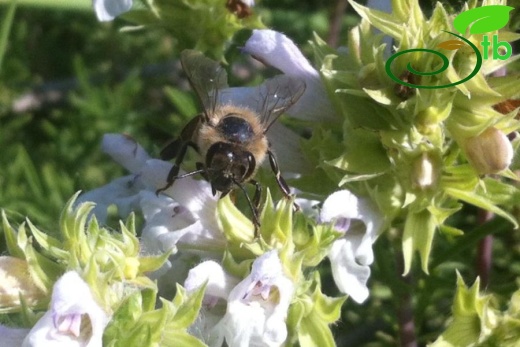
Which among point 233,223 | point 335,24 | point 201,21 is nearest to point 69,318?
point 233,223

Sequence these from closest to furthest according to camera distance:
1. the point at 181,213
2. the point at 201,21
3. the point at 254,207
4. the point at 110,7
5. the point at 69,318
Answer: the point at 69,318 → the point at 254,207 → the point at 181,213 → the point at 110,7 → the point at 201,21

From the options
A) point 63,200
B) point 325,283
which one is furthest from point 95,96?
point 325,283

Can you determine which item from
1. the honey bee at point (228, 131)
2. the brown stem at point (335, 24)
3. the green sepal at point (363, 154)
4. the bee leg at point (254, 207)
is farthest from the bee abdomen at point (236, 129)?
the brown stem at point (335, 24)

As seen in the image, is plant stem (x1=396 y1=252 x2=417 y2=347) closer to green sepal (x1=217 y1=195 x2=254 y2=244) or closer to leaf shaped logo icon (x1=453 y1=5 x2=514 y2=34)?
green sepal (x1=217 y1=195 x2=254 y2=244)

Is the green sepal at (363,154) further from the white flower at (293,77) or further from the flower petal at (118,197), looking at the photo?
the flower petal at (118,197)

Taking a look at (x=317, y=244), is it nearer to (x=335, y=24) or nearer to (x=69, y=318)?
(x=69, y=318)

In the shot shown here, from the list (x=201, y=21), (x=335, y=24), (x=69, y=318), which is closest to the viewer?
(x=69, y=318)

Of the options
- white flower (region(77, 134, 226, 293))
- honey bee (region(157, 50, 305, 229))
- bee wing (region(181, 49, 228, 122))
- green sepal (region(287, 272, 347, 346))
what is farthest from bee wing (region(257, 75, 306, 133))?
green sepal (region(287, 272, 347, 346))
